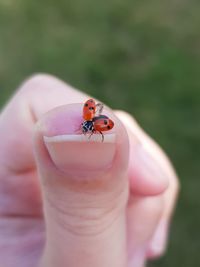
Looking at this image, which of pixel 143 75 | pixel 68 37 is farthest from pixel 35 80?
pixel 68 37

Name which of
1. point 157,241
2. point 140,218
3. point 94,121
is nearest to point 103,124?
point 94,121

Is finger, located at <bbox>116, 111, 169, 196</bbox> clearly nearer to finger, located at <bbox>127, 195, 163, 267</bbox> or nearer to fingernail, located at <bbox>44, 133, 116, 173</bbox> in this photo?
finger, located at <bbox>127, 195, 163, 267</bbox>

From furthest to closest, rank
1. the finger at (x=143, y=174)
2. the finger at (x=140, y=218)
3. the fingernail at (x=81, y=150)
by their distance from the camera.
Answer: the finger at (x=140, y=218)
the finger at (x=143, y=174)
the fingernail at (x=81, y=150)

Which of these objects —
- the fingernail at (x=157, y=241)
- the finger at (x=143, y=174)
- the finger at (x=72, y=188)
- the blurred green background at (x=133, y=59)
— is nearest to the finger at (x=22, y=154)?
the finger at (x=72, y=188)

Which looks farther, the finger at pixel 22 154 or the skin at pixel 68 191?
the finger at pixel 22 154

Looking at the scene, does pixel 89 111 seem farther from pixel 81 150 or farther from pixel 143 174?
pixel 143 174

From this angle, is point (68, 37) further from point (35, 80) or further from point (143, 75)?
point (35, 80)

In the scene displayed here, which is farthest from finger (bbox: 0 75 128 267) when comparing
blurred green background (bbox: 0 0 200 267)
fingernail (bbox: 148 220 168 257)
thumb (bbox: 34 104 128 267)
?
blurred green background (bbox: 0 0 200 267)

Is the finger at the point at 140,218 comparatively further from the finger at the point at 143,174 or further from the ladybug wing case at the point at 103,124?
Result: the ladybug wing case at the point at 103,124
